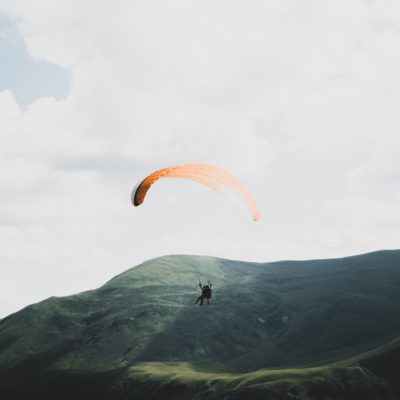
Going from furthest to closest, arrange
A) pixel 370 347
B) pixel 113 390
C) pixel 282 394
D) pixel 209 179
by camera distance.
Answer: pixel 370 347
pixel 113 390
pixel 282 394
pixel 209 179

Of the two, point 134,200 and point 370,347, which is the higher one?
point 134,200

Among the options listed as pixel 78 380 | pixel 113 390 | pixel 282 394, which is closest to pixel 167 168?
pixel 282 394

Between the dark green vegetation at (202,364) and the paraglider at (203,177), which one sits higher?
the paraglider at (203,177)

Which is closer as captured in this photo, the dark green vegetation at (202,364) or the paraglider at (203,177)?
the paraglider at (203,177)

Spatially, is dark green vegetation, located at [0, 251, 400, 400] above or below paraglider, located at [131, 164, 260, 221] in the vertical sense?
below

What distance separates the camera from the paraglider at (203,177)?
21.9m

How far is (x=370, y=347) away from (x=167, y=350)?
70.6 meters

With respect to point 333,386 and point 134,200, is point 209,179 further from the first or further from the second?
point 333,386

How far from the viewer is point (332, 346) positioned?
179250 millimetres

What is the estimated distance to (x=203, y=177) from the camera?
23.4 m

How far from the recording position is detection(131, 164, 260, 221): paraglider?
863 inches

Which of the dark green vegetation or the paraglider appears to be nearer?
the paraglider

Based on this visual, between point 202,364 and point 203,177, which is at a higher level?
point 203,177

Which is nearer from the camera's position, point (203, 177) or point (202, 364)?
point (203, 177)
